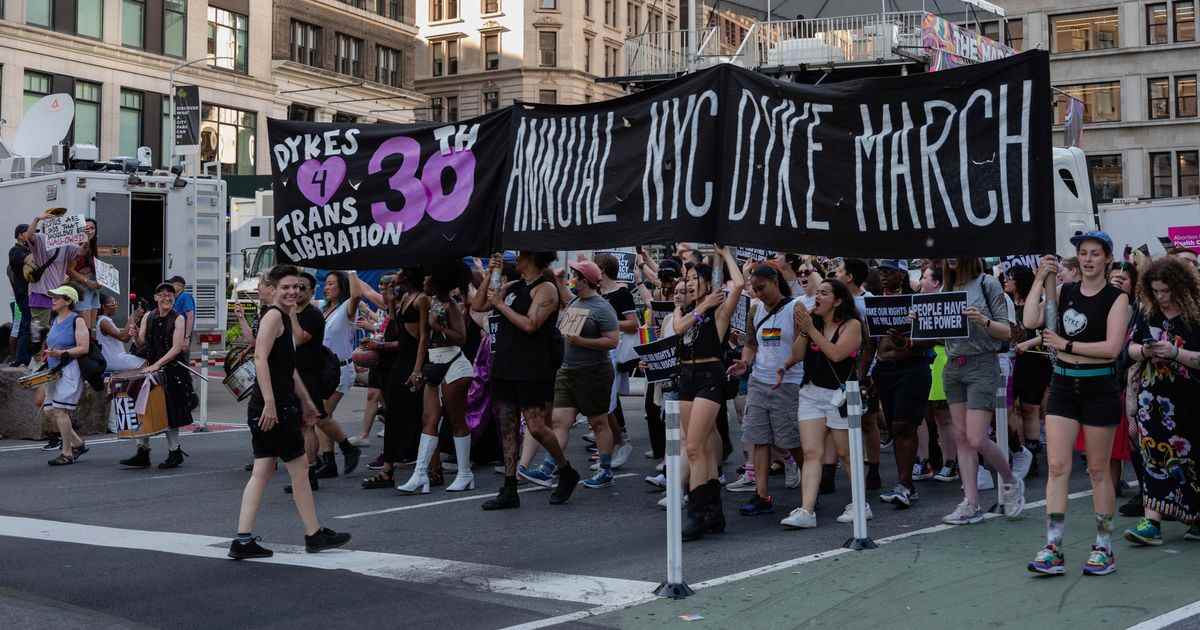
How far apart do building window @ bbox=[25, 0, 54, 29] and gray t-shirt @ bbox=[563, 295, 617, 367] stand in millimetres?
36167

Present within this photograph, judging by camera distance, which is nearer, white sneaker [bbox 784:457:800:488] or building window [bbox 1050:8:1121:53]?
white sneaker [bbox 784:457:800:488]

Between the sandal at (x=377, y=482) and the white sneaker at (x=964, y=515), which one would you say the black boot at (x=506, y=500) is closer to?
the sandal at (x=377, y=482)

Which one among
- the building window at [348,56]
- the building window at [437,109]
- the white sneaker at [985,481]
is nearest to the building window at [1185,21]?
the building window at [348,56]

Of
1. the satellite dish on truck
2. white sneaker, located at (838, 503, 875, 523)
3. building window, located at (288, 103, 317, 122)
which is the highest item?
building window, located at (288, 103, 317, 122)

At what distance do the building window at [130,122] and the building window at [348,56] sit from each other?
13635mm

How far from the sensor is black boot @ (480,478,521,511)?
9.88 m

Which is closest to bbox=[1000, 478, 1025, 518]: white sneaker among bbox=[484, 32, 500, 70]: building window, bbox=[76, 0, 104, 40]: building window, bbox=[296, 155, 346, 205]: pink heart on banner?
bbox=[296, 155, 346, 205]: pink heart on banner

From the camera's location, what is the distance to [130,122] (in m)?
44.8

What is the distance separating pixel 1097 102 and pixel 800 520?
54.9m

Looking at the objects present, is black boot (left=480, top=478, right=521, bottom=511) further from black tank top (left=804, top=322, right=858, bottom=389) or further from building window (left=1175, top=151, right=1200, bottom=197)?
building window (left=1175, top=151, right=1200, bottom=197)

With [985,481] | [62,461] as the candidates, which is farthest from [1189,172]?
[62,461]

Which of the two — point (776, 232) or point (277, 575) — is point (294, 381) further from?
point (776, 232)

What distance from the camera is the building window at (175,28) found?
149 ft

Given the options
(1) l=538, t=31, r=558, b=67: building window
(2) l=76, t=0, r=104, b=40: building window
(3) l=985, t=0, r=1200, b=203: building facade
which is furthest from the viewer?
(1) l=538, t=31, r=558, b=67: building window
